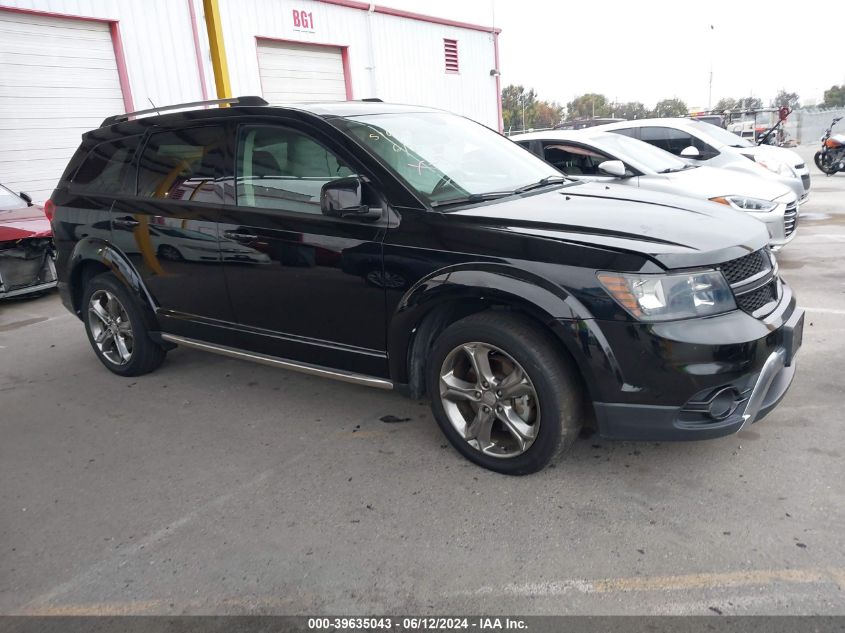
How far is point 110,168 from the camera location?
473 centimetres

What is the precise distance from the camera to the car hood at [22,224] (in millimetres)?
7355

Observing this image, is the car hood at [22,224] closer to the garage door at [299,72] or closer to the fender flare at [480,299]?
the fender flare at [480,299]

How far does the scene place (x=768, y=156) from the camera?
9.93 metres

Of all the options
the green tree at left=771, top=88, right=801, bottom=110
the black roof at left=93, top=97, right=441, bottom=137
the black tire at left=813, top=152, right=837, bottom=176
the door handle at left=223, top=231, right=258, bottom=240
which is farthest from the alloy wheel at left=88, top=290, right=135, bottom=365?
the green tree at left=771, top=88, right=801, bottom=110

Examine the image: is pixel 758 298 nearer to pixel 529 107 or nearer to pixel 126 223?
pixel 126 223

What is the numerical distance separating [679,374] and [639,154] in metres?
5.36

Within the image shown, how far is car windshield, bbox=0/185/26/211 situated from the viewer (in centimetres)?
838

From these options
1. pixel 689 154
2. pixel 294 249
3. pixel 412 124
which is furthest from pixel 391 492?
pixel 689 154

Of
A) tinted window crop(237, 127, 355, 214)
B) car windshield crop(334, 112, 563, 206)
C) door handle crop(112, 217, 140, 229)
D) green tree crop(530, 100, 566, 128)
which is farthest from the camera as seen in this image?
green tree crop(530, 100, 566, 128)

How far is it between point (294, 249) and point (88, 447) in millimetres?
1688

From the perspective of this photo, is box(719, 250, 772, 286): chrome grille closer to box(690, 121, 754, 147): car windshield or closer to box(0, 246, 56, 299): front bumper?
box(690, 121, 754, 147): car windshield

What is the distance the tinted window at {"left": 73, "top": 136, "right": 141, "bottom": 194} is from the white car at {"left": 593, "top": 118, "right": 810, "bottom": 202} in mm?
6159

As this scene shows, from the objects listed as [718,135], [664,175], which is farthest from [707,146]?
[664,175]

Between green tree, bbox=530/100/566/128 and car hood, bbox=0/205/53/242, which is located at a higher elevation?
green tree, bbox=530/100/566/128
